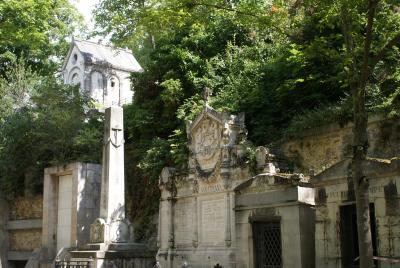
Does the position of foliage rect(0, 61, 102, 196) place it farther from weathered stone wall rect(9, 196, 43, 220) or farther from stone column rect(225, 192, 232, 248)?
stone column rect(225, 192, 232, 248)

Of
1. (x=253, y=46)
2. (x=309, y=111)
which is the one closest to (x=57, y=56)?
(x=253, y=46)

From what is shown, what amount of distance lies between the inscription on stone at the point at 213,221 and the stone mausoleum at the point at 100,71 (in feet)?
110

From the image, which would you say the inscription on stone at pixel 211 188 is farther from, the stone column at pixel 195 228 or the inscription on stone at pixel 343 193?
the inscription on stone at pixel 343 193

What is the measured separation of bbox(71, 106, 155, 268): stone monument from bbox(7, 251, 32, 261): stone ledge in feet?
21.9

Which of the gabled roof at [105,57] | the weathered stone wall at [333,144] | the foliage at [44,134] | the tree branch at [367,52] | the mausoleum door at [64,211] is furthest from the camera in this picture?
the gabled roof at [105,57]

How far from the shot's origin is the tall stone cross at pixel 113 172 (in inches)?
653

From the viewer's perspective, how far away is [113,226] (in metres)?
16.3

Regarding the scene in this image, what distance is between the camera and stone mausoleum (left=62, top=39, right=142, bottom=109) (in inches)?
1879

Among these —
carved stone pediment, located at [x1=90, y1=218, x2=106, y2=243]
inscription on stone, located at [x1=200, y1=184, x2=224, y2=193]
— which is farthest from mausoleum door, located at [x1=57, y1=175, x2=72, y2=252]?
inscription on stone, located at [x1=200, y1=184, x2=224, y2=193]

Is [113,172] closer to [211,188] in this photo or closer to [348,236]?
[211,188]

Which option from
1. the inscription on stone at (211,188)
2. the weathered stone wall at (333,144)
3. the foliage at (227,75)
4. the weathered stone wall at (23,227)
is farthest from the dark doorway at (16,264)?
the weathered stone wall at (333,144)

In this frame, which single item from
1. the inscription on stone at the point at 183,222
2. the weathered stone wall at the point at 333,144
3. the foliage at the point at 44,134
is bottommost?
the inscription on stone at the point at 183,222

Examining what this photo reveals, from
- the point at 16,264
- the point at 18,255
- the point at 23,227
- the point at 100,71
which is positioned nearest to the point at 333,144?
the point at 23,227

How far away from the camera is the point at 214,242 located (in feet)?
45.8
